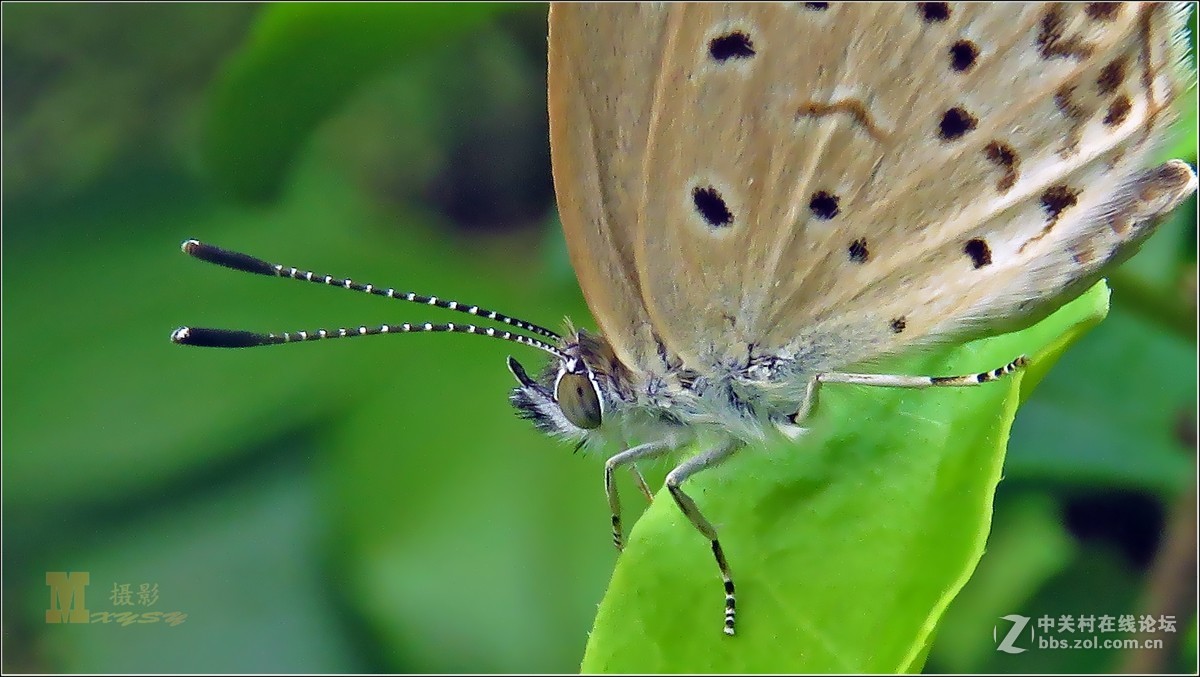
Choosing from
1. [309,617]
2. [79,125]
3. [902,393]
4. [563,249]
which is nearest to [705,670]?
[902,393]

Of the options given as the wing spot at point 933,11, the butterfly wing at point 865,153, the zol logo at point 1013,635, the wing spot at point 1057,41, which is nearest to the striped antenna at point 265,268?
the butterfly wing at point 865,153

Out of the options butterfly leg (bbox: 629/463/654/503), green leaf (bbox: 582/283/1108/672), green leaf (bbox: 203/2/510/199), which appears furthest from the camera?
green leaf (bbox: 203/2/510/199)

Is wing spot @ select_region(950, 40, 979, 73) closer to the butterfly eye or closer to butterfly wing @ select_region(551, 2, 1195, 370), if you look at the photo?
butterfly wing @ select_region(551, 2, 1195, 370)

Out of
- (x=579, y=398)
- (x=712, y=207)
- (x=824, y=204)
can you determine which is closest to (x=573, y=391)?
(x=579, y=398)

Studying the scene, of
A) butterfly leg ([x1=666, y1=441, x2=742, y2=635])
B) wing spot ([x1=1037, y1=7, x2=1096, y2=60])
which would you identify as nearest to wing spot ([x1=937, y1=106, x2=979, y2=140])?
wing spot ([x1=1037, y1=7, x2=1096, y2=60])

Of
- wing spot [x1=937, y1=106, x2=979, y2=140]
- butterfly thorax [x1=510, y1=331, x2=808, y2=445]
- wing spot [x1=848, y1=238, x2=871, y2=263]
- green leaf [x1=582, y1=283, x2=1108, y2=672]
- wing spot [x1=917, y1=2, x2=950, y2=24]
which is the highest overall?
wing spot [x1=917, y1=2, x2=950, y2=24]

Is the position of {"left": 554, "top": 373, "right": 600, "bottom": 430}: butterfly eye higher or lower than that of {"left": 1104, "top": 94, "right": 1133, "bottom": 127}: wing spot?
lower
